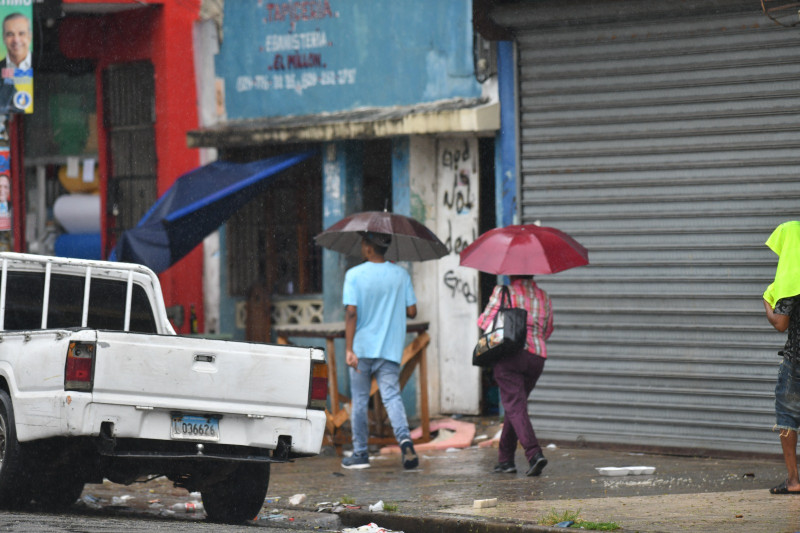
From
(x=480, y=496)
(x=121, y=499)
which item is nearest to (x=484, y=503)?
(x=480, y=496)

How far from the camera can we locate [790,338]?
850cm

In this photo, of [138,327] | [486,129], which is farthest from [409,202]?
[138,327]

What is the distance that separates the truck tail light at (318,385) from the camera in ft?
27.2

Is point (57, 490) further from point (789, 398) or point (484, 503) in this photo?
point (789, 398)

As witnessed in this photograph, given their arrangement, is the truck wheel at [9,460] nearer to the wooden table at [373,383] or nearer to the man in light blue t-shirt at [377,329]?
the man in light blue t-shirt at [377,329]

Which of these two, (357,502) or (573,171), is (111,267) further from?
(573,171)

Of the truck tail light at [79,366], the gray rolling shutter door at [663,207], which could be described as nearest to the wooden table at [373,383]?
the gray rolling shutter door at [663,207]

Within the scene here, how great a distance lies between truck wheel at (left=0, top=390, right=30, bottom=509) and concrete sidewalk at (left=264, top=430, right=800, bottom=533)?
198cm

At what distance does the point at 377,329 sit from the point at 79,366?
353 cm

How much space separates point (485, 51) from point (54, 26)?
21.7ft

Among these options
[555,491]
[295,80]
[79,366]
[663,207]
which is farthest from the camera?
[295,80]

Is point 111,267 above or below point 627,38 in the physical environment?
below

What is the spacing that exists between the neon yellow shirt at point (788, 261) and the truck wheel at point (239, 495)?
3512 mm

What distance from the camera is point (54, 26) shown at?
16.8 m
